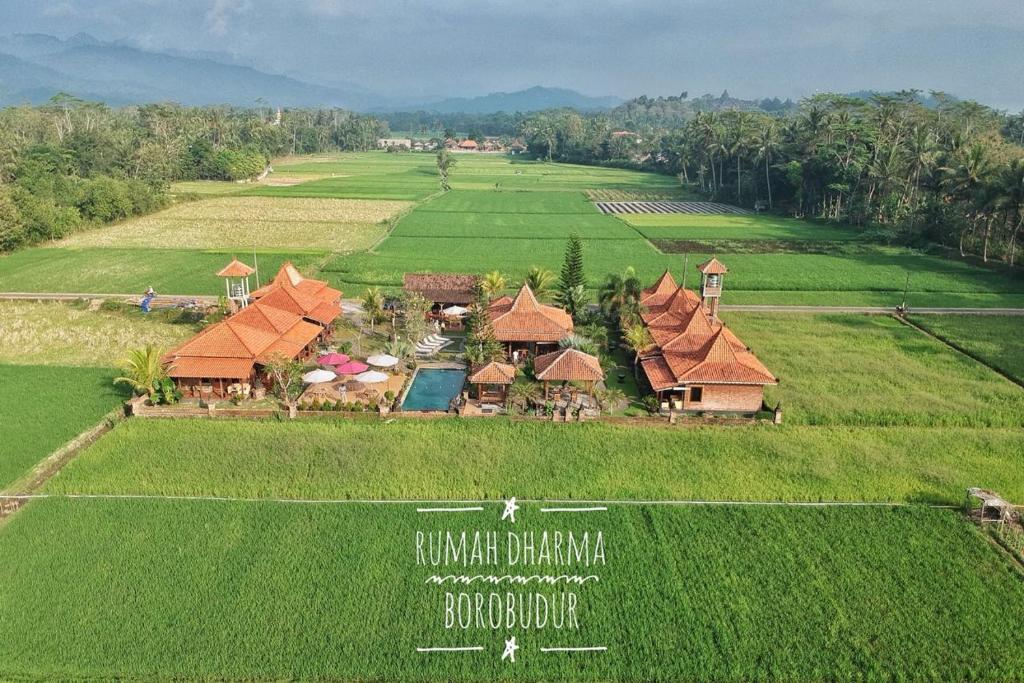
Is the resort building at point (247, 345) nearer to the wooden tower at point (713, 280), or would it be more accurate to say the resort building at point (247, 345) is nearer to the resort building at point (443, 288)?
the resort building at point (443, 288)

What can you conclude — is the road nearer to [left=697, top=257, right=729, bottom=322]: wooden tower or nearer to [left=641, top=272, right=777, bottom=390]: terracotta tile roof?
[left=697, top=257, right=729, bottom=322]: wooden tower

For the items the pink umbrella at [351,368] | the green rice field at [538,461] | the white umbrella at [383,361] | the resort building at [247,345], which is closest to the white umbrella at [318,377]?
the pink umbrella at [351,368]

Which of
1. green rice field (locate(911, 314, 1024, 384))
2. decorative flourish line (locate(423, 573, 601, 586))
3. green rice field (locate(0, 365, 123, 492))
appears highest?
green rice field (locate(911, 314, 1024, 384))

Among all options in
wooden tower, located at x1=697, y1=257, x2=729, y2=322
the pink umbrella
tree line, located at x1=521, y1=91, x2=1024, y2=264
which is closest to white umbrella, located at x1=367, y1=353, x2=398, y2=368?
the pink umbrella

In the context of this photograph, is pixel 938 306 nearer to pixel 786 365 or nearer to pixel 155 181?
pixel 786 365

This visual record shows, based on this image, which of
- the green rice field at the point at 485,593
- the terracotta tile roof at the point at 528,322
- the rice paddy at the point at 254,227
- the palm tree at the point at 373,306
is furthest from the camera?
the rice paddy at the point at 254,227

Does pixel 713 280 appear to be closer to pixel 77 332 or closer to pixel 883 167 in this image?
pixel 77 332
